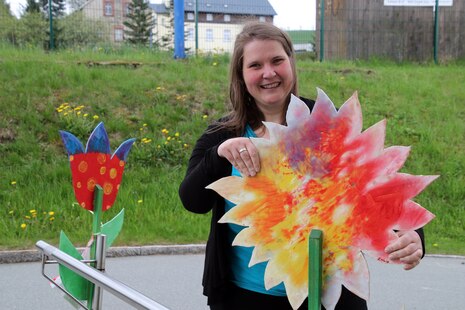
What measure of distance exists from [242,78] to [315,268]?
2.19 ft

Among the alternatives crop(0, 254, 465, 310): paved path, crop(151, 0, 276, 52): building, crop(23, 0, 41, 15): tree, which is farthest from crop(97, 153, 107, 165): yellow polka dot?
crop(23, 0, 41, 15): tree

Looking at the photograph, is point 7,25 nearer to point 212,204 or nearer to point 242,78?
point 242,78

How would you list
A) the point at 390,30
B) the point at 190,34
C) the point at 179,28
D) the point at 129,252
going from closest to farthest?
the point at 129,252
the point at 179,28
the point at 190,34
the point at 390,30

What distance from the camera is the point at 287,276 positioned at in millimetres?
1127

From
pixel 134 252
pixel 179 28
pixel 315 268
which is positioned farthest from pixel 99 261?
pixel 179 28

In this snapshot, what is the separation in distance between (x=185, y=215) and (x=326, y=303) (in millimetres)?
4148

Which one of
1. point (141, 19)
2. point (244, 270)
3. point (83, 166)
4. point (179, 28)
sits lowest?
point (244, 270)

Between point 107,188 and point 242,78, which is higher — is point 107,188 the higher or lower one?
the lower one

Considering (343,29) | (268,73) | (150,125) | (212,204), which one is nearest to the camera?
(268,73)

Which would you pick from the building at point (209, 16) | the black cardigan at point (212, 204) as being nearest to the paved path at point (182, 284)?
the black cardigan at point (212, 204)

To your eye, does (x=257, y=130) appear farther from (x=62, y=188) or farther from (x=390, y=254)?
(x=62, y=188)

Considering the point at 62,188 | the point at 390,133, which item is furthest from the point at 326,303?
the point at 390,133

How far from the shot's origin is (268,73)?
1.36 meters

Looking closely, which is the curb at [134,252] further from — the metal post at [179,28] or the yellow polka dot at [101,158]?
the metal post at [179,28]
